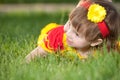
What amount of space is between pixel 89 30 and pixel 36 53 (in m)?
0.56

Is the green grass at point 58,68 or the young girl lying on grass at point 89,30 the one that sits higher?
the young girl lying on grass at point 89,30

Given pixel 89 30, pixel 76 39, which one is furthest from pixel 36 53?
pixel 89 30

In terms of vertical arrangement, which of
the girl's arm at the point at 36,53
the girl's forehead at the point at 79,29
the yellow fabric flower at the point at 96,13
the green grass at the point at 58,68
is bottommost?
the green grass at the point at 58,68

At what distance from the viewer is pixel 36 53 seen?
4.99 m

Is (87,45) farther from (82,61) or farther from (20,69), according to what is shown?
(20,69)

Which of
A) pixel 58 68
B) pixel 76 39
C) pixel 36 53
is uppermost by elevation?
pixel 76 39

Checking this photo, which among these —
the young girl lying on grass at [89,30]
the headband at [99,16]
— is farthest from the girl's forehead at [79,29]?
the headband at [99,16]

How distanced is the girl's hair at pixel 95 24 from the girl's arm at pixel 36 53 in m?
0.40

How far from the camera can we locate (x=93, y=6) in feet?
15.9

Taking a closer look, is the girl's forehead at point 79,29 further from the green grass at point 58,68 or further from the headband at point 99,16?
the green grass at point 58,68

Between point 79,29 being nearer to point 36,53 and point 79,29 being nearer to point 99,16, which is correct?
point 99,16

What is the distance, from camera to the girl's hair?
4.79 m

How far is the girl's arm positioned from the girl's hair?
15.8 inches

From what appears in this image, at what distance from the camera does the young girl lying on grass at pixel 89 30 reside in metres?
4.79
